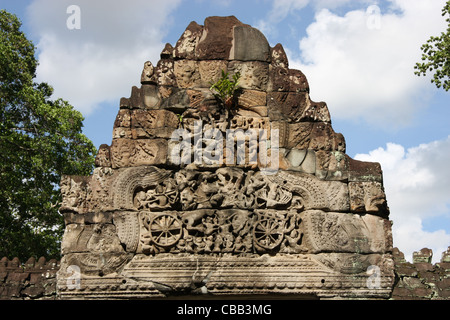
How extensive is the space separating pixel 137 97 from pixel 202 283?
282cm

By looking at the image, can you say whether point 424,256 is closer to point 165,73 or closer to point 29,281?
point 165,73

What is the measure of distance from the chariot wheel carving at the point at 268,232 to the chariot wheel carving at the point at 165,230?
41.0 inches

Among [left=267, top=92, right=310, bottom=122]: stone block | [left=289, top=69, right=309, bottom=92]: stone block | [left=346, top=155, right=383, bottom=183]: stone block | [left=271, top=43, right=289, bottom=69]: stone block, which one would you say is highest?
[left=271, top=43, right=289, bottom=69]: stone block

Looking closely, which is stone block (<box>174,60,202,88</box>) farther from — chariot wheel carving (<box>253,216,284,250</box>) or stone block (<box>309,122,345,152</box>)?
chariot wheel carving (<box>253,216,284,250</box>)

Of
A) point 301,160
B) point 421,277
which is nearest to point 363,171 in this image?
point 301,160

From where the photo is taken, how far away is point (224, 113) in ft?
27.1

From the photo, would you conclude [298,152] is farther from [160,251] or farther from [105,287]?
[105,287]

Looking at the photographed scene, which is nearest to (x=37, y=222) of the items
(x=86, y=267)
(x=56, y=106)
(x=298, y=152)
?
(x=56, y=106)

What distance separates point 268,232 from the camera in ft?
25.2

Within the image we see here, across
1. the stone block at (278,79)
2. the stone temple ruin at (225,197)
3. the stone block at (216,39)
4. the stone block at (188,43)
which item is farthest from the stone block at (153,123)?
the stone block at (278,79)

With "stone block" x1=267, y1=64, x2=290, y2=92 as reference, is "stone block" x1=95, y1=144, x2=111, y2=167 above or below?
below

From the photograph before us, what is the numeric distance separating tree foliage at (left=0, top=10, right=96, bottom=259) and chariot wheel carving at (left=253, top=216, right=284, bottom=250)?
34.3ft

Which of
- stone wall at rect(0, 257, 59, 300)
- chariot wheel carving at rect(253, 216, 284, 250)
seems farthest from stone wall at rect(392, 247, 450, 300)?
stone wall at rect(0, 257, 59, 300)

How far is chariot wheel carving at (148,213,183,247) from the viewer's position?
7.68 metres
